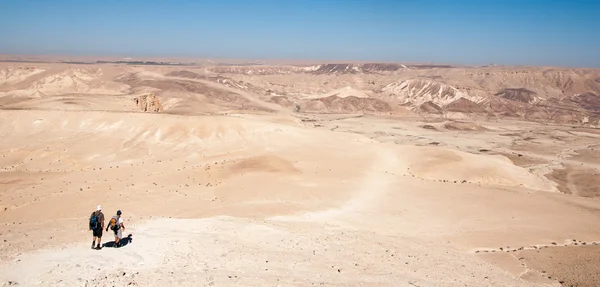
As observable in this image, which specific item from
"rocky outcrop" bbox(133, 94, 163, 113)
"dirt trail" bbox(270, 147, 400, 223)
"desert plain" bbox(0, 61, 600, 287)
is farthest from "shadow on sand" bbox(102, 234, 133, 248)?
"rocky outcrop" bbox(133, 94, 163, 113)

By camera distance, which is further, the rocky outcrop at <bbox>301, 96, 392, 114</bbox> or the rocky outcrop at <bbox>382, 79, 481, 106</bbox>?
the rocky outcrop at <bbox>382, 79, 481, 106</bbox>

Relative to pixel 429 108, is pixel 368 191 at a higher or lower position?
lower

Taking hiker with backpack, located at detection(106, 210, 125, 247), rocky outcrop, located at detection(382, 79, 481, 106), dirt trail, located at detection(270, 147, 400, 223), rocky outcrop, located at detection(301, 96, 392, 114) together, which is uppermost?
rocky outcrop, located at detection(382, 79, 481, 106)

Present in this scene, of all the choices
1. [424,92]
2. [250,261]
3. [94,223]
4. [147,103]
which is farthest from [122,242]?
[424,92]

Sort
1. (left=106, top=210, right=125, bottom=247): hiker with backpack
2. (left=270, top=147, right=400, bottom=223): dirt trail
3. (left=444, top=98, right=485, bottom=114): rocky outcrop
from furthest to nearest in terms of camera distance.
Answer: (left=444, top=98, right=485, bottom=114): rocky outcrop
(left=270, top=147, right=400, bottom=223): dirt trail
(left=106, top=210, right=125, bottom=247): hiker with backpack

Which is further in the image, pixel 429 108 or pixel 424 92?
pixel 424 92

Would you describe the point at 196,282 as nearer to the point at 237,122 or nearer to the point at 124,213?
the point at 124,213

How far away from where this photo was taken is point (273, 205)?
20844mm

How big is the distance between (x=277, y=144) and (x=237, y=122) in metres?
6.06

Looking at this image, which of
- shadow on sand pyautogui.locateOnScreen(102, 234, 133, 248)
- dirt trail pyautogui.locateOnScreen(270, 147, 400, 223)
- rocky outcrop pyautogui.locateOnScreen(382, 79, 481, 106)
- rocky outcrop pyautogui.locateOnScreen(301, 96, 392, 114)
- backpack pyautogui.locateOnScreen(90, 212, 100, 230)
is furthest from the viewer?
rocky outcrop pyautogui.locateOnScreen(382, 79, 481, 106)

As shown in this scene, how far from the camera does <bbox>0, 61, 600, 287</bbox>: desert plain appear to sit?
11.0 m

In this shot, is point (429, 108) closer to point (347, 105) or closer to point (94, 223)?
point (347, 105)

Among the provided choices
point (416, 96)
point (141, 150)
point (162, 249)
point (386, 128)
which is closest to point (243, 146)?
point (141, 150)

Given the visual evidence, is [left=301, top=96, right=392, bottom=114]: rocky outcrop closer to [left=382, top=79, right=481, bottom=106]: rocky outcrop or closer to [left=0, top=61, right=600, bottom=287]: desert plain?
[left=382, top=79, right=481, bottom=106]: rocky outcrop
